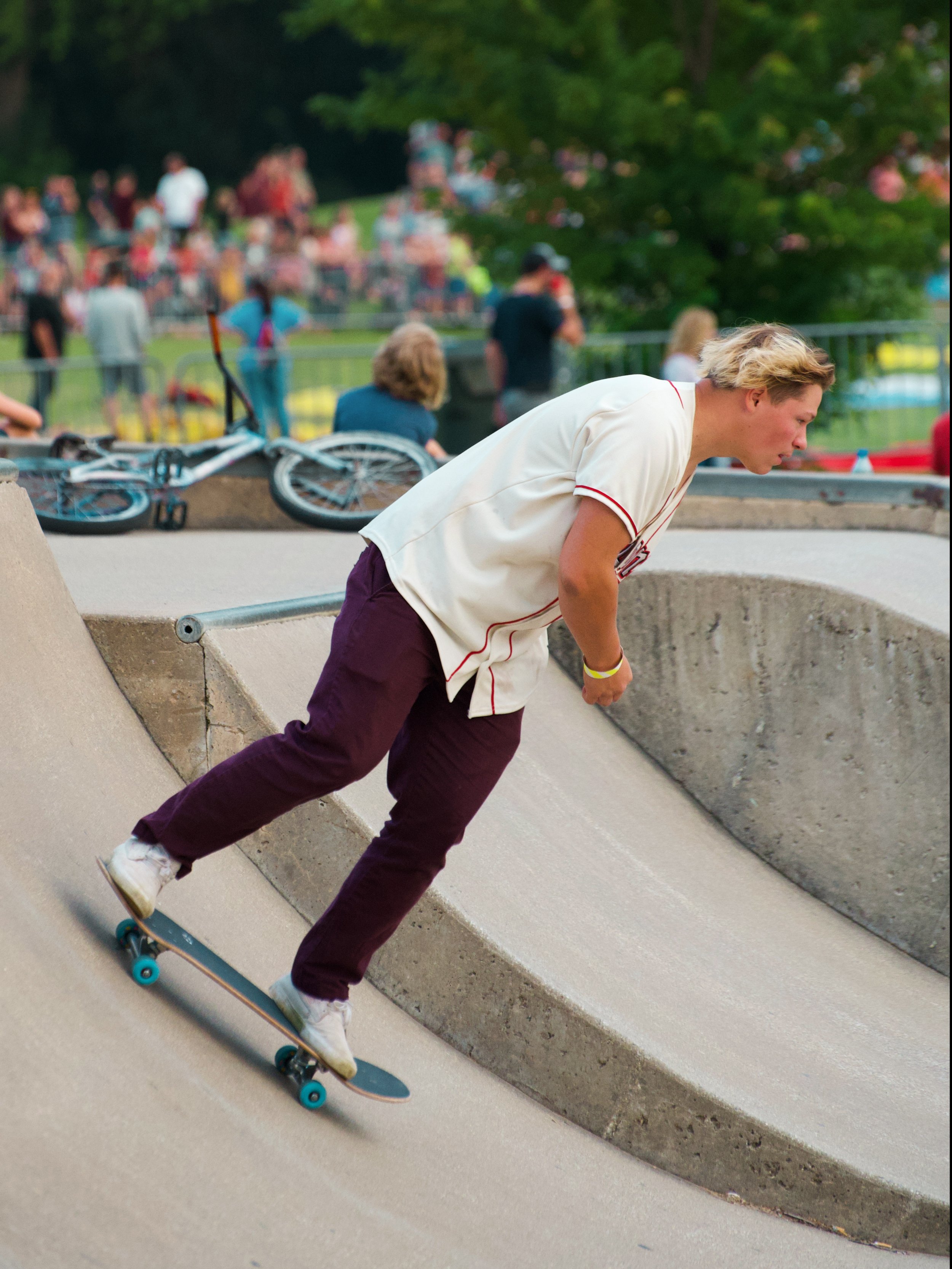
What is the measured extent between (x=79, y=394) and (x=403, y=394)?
22.3 feet

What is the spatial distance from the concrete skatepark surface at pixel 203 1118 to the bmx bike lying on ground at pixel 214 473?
264 cm

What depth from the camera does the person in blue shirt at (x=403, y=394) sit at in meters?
6.77

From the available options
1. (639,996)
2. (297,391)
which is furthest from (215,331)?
(297,391)

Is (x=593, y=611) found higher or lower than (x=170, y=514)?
higher

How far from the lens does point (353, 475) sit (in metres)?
6.71

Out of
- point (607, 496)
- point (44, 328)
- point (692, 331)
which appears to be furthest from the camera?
point (44, 328)

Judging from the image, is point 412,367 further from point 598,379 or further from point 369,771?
point 369,771

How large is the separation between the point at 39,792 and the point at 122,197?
76.4 ft

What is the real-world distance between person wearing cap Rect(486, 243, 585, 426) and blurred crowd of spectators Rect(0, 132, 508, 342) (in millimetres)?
8948

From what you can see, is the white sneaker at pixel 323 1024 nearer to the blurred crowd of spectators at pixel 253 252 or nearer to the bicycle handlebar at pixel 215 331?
the bicycle handlebar at pixel 215 331

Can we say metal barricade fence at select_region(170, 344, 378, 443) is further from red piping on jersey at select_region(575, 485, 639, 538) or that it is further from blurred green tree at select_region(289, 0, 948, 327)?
→ red piping on jersey at select_region(575, 485, 639, 538)

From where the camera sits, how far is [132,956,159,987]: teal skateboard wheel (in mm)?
3113

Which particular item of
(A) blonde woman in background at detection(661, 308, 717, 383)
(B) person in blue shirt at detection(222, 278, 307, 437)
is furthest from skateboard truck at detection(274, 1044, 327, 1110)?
(B) person in blue shirt at detection(222, 278, 307, 437)

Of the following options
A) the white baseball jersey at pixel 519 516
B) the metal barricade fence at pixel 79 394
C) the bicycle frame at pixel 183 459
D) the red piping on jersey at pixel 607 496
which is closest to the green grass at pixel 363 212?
the metal barricade fence at pixel 79 394
